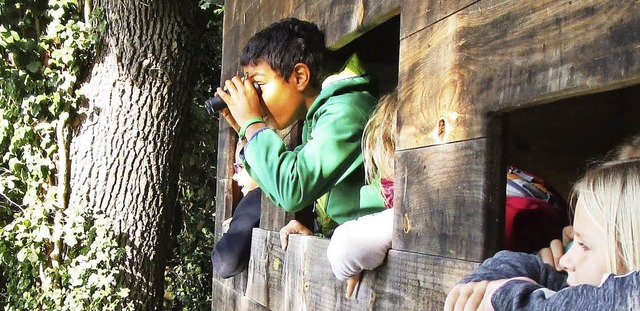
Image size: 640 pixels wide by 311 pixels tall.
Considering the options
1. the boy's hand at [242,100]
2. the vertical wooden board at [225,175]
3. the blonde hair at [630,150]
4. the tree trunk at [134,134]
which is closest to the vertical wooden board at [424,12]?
the blonde hair at [630,150]

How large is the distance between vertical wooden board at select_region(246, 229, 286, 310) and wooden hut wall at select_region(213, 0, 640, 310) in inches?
24.3

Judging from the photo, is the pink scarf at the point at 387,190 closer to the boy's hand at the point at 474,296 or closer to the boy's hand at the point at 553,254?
the boy's hand at the point at 553,254

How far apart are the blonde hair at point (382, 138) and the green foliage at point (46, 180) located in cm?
403

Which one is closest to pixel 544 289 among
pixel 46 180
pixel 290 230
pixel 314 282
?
pixel 314 282

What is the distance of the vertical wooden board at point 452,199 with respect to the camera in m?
1.69

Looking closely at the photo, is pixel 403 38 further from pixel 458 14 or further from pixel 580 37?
pixel 580 37

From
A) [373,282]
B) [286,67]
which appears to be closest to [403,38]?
[373,282]

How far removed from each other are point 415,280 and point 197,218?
267 inches

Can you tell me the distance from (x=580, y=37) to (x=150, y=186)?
522cm

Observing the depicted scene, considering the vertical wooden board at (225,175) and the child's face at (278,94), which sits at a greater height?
the child's face at (278,94)

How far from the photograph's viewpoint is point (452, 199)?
1.81 metres

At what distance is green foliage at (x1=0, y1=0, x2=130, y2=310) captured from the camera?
6.09 metres

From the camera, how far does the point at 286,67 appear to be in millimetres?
2838

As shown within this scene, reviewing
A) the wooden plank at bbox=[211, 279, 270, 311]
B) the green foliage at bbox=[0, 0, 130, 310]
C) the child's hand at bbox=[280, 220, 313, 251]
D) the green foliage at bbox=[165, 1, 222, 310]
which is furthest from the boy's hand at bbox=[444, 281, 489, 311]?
the green foliage at bbox=[165, 1, 222, 310]
